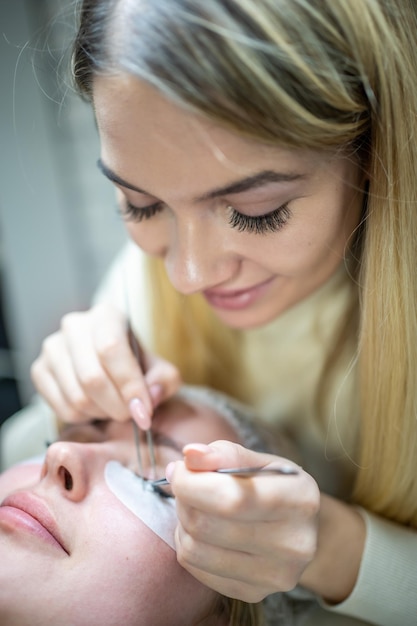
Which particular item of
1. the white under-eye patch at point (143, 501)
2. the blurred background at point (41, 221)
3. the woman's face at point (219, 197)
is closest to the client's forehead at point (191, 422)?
the white under-eye patch at point (143, 501)

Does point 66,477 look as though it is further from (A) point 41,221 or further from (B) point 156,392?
(A) point 41,221

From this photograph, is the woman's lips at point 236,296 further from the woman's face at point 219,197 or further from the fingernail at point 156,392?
the fingernail at point 156,392

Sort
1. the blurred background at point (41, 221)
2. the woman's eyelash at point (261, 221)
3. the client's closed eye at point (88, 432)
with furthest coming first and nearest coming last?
the blurred background at point (41, 221) → the client's closed eye at point (88, 432) → the woman's eyelash at point (261, 221)

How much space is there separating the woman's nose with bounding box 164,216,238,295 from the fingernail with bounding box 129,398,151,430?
0.62 feet

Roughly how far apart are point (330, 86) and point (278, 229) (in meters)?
0.19

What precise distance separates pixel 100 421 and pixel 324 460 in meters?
0.43

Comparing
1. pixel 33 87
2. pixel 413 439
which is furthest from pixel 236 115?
pixel 33 87

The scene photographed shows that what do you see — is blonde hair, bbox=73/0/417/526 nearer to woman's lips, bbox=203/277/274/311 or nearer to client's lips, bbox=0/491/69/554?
woman's lips, bbox=203/277/274/311

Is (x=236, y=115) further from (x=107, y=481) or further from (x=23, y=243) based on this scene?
(x=23, y=243)

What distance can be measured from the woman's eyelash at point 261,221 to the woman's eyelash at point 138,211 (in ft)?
0.37

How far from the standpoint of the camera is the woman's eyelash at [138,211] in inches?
33.9

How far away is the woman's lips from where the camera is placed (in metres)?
0.97

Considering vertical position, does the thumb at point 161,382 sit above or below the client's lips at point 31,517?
above

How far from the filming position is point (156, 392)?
0.98m
